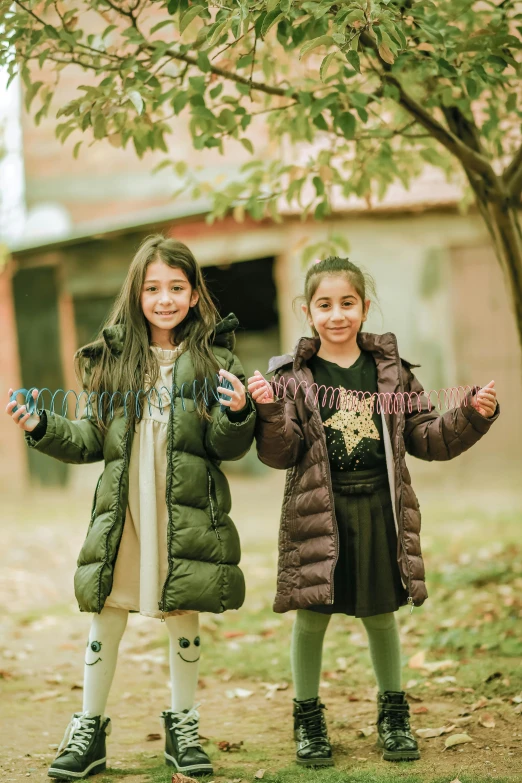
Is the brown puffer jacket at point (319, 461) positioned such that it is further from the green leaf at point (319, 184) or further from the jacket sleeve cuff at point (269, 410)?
the green leaf at point (319, 184)

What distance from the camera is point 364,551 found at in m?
3.00

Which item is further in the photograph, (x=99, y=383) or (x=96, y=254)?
(x=96, y=254)

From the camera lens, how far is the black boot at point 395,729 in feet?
10.0

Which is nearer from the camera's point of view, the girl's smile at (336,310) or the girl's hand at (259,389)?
the girl's hand at (259,389)

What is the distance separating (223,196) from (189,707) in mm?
2585

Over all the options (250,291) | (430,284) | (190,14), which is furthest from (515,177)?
(250,291)

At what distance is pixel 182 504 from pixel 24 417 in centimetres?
58

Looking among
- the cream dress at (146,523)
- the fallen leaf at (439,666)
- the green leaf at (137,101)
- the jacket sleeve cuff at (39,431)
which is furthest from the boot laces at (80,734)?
the green leaf at (137,101)

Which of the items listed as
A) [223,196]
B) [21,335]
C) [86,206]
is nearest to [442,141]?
[223,196]

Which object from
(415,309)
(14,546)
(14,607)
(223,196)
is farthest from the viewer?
(415,309)

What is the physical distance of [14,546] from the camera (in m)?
7.81

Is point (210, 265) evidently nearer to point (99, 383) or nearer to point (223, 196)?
point (223, 196)

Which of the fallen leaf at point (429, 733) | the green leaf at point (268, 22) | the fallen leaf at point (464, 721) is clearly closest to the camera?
the green leaf at point (268, 22)

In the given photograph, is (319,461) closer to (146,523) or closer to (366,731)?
(146,523)
